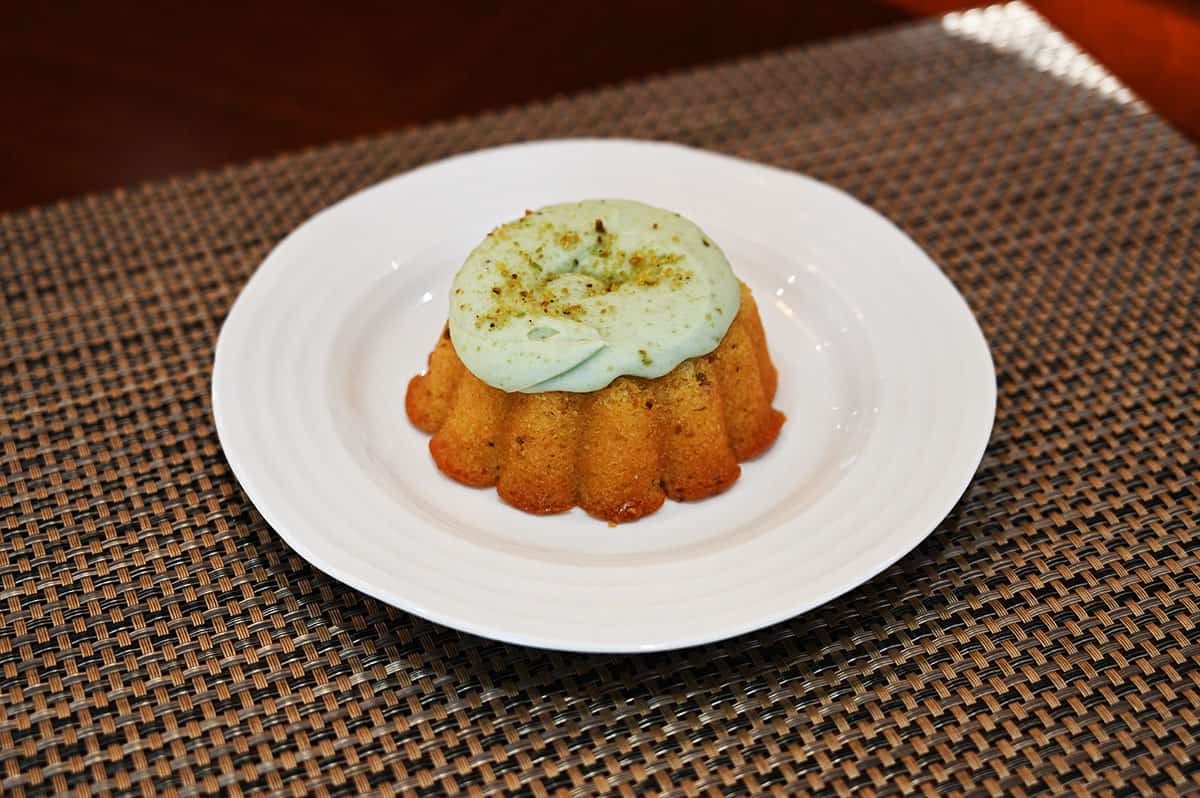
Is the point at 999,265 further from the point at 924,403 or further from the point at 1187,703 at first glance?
the point at 1187,703

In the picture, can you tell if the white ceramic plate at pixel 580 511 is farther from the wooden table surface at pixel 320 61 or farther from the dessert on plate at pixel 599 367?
the wooden table surface at pixel 320 61

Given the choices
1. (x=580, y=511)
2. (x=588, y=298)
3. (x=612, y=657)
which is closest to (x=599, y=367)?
(x=588, y=298)

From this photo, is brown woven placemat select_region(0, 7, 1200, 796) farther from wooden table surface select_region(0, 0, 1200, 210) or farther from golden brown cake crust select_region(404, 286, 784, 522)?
wooden table surface select_region(0, 0, 1200, 210)

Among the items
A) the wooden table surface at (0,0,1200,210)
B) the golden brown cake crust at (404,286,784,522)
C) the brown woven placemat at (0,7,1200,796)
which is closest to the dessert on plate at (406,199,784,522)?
the golden brown cake crust at (404,286,784,522)

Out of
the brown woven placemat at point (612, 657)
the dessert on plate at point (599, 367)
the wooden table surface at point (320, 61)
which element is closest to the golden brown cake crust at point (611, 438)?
the dessert on plate at point (599, 367)

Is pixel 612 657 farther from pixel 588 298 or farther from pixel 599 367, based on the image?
pixel 588 298

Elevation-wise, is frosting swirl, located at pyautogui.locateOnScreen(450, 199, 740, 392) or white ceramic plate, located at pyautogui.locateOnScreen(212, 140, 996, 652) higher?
frosting swirl, located at pyautogui.locateOnScreen(450, 199, 740, 392)
